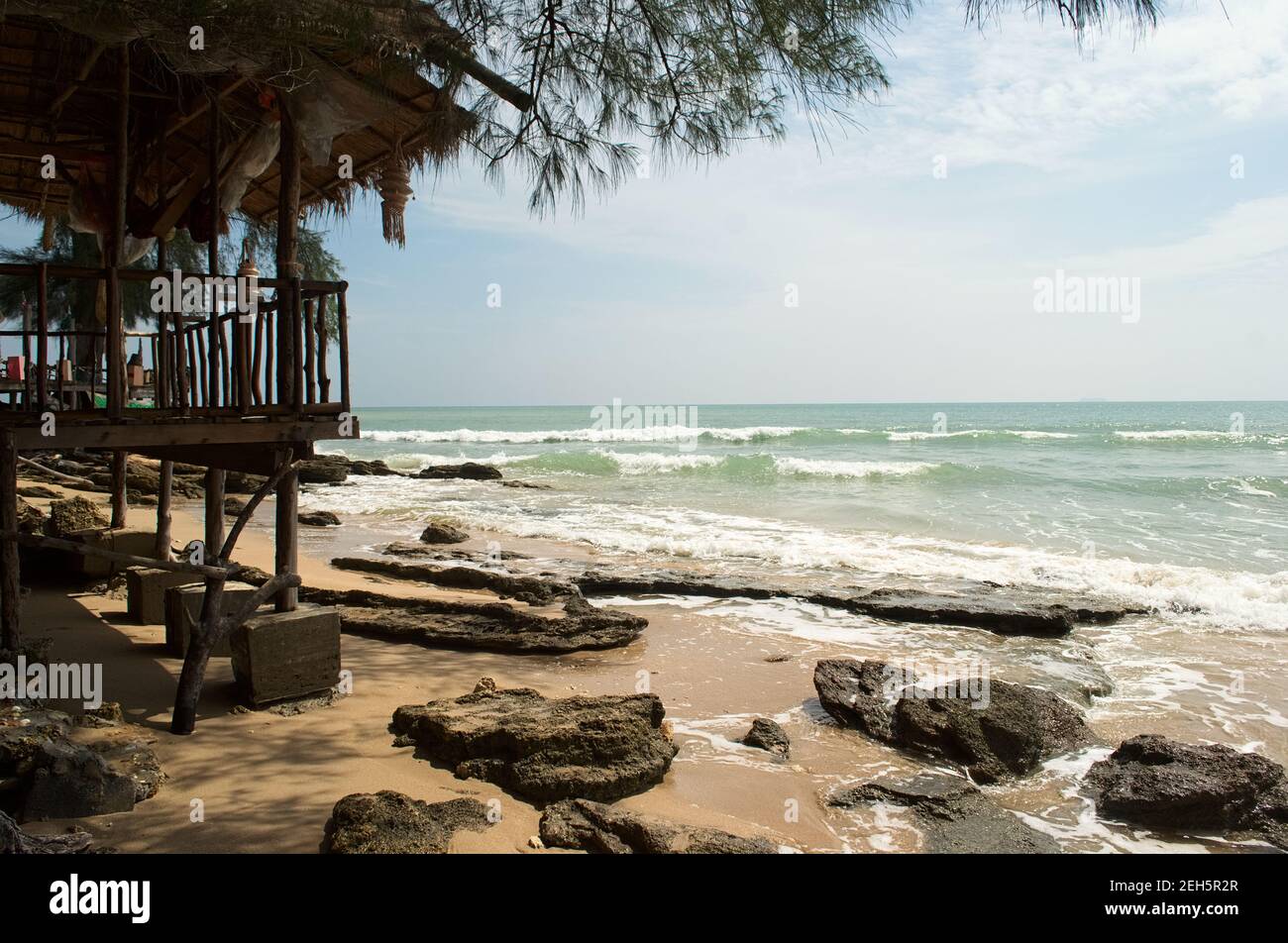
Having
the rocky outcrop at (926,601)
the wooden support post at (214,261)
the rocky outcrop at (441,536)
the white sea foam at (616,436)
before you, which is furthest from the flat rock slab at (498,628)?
the white sea foam at (616,436)

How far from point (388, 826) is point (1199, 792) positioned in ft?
13.3

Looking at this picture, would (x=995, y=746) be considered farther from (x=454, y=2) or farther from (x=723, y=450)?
(x=723, y=450)


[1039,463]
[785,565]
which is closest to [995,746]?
[785,565]

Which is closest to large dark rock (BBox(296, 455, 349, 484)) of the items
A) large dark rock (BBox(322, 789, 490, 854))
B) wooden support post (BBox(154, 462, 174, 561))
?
wooden support post (BBox(154, 462, 174, 561))

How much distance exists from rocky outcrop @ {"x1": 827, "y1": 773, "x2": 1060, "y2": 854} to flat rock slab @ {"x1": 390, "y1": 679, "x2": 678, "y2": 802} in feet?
3.53

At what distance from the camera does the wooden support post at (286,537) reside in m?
5.77

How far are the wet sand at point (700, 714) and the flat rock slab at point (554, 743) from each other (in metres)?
0.12

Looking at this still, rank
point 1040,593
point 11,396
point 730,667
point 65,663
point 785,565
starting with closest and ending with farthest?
point 65,663, point 730,667, point 11,396, point 1040,593, point 785,565

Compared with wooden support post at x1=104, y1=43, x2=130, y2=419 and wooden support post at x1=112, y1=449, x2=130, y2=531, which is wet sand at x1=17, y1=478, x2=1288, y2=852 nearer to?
wooden support post at x1=104, y1=43, x2=130, y2=419

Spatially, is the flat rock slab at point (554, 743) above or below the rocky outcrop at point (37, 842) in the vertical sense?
below

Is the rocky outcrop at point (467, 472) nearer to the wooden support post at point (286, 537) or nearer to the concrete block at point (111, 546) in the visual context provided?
the concrete block at point (111, 546)

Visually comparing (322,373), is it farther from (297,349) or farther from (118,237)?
(118,237)

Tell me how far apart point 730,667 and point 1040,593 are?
15.1 feet

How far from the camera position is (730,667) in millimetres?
7133
